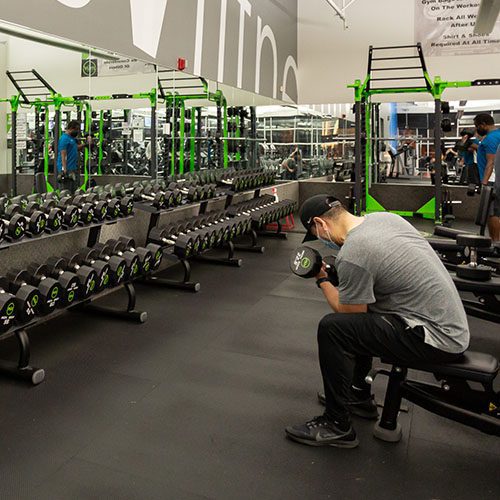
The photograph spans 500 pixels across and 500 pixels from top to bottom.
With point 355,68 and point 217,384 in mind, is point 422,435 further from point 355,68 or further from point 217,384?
point 355,68

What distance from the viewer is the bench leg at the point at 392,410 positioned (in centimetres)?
172

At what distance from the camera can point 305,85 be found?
7.82 metres

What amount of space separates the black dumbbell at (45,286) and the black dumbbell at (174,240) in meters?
1.08

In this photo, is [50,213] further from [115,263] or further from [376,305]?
[376,305]

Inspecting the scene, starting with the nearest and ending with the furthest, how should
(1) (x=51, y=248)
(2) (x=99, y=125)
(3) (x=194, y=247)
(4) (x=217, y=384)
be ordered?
(4) (x=217, y=384), (1) (x=51, y=248), (3) (x=194, y=247), (2) (x=99, y=125)

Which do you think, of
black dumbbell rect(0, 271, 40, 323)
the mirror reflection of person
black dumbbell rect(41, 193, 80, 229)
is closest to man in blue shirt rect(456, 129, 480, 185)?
the mirror reflection of person

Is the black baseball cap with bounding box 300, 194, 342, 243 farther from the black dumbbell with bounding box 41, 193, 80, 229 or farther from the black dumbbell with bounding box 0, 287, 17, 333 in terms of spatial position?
the black dumbbell with bounding box 41, 193, 80, 229

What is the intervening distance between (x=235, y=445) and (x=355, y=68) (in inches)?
268

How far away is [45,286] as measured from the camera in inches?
91.9

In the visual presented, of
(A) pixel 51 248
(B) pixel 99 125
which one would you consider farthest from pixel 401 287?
(B) pixel 99 125

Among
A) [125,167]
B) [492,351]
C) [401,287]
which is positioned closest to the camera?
[401,287]

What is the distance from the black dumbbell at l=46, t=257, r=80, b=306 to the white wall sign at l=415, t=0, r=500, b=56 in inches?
250

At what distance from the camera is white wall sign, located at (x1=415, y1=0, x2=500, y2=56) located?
269 inches

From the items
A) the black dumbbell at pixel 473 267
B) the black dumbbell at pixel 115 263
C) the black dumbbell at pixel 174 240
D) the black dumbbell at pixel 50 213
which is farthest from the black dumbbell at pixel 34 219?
the black dumbbell at pixel 473 267
